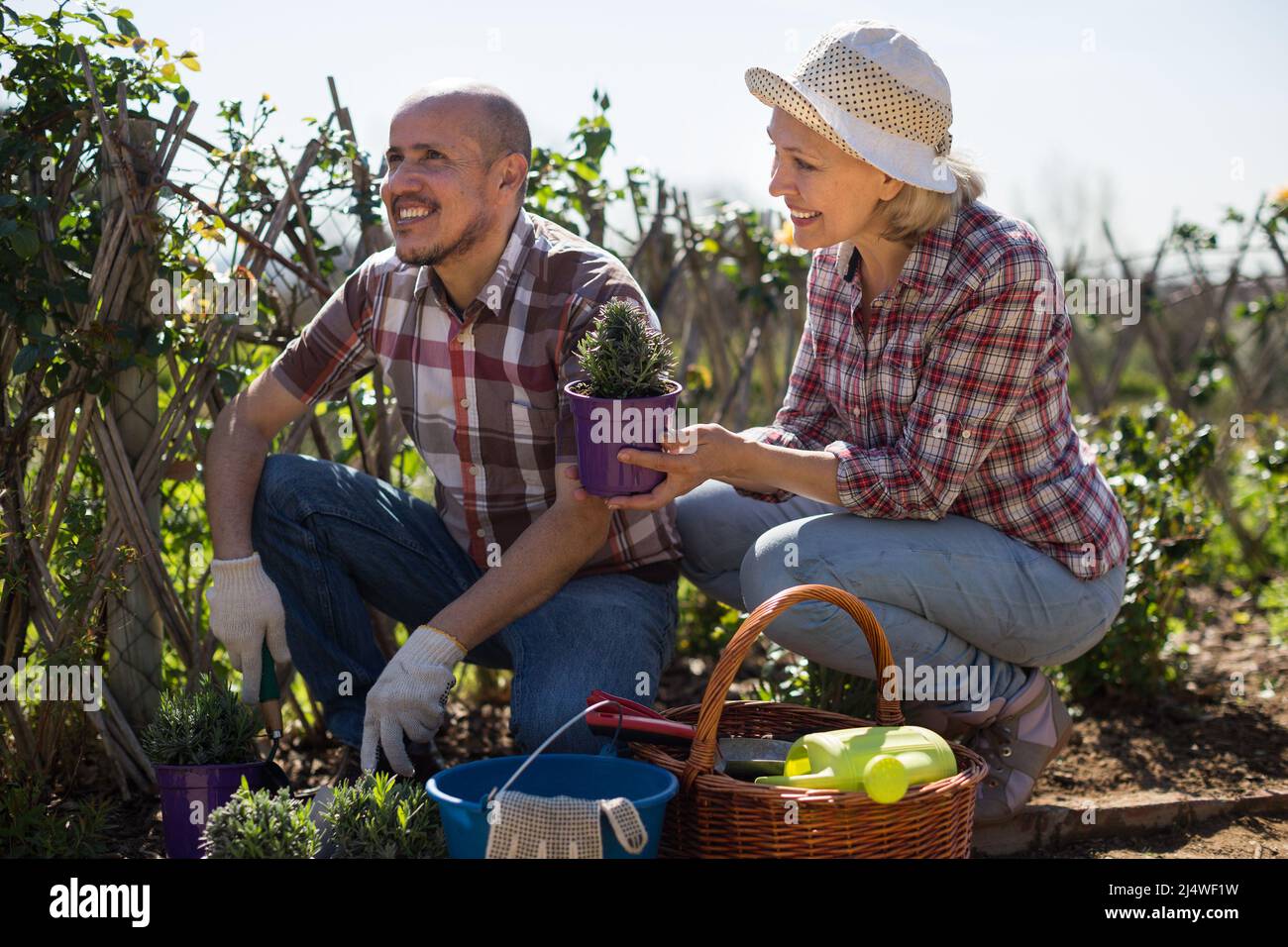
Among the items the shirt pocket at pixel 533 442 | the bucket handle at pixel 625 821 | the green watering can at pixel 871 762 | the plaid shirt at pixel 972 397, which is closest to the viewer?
the bucket handle at pixel 625 821

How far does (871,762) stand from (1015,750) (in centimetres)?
78

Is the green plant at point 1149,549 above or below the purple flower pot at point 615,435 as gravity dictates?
below

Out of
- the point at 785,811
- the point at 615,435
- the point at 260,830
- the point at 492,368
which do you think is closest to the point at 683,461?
the point at 615,435

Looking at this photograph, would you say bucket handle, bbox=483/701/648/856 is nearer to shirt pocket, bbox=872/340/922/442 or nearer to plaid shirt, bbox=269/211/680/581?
plaid shirt, bbox=269/211/680/581

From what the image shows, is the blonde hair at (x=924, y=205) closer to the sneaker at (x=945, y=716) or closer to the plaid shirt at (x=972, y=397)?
the plaid shirt at (x=972, y=397)

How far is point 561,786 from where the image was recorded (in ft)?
6.95

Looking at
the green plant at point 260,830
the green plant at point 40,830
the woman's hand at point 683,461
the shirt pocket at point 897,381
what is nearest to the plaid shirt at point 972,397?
the shirt pocket at point 897,381

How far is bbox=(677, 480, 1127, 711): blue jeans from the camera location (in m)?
2.48

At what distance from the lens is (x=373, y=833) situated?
195cm

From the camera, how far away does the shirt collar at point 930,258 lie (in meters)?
2.46

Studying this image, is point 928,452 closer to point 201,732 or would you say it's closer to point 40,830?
point 201,732

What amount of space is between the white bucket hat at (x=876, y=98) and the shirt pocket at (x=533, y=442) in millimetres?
819
